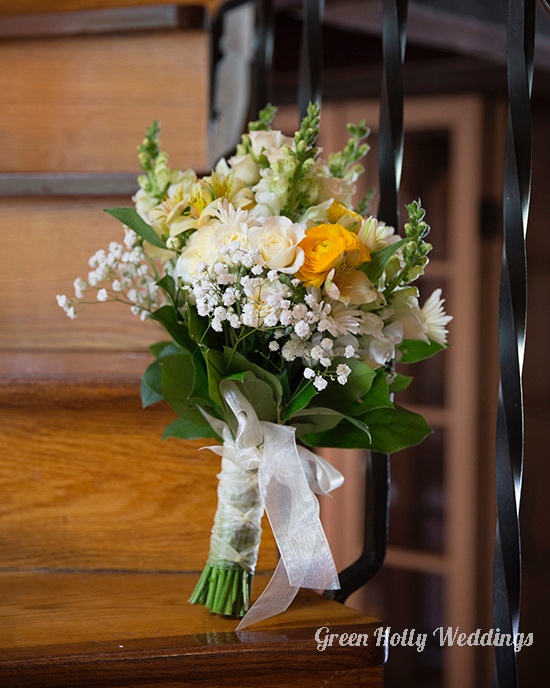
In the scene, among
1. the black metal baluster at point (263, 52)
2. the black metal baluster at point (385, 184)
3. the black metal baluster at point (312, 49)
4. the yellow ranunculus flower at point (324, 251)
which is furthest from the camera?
the black metal baluster at point (263, 52)

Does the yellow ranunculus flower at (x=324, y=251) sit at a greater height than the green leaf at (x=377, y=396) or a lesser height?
greater

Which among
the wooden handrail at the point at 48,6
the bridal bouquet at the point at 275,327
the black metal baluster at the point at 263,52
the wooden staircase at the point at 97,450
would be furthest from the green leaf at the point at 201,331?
the wooden handrail at the point at 48,6

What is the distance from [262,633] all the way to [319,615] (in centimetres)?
9

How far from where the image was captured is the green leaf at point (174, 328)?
834mm


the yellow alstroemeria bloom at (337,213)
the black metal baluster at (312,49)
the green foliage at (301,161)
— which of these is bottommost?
the yellow alstroemeria bloom at (337,213)

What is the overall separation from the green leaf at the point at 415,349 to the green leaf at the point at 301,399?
0.51 ft

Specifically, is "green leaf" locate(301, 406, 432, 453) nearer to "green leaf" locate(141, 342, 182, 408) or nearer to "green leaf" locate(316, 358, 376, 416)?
"green leaf" locate(316, 358, 376, 416)

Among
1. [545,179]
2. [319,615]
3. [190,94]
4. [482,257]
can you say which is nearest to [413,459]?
[482,257]

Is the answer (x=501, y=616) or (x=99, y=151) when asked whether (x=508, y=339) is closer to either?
(x=501, y=616)

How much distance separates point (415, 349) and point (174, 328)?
11.3 inches

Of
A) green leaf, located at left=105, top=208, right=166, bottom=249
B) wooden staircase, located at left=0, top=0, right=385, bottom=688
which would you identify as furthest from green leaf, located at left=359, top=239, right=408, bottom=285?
wooden staircase, located at left=0, top=0, right=385, bottom=688

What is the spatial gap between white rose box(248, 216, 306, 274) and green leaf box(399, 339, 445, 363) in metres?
0.23

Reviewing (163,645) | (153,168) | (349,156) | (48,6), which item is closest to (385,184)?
(349,156)

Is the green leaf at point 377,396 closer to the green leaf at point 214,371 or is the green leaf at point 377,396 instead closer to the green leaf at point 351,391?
the green leaf at point 351,391
